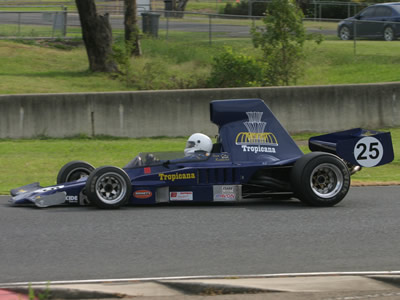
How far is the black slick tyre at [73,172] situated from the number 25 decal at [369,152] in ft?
12.1

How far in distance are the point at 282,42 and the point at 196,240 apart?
1343 centimetres

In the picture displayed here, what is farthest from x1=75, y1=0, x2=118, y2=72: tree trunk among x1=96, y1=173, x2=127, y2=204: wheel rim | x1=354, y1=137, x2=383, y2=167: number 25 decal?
x1=354, y1=137, x2=383, y2=167: number 25 decal

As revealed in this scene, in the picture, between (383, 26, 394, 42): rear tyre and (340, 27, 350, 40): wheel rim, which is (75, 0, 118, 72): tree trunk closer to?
→ (340, 27, 350, 40): wheel rim

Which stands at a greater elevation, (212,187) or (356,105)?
(356,105)

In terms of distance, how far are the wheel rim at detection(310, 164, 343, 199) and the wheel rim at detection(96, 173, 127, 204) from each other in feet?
8.06

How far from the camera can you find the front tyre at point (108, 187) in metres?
9.30

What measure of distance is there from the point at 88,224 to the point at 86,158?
5.96 metres

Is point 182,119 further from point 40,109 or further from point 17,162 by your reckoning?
point 17,162

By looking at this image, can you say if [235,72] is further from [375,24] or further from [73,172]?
[375,24]

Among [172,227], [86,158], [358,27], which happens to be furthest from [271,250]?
[358,27]

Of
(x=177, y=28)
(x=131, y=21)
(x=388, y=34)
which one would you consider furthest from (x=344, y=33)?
(x=131, y=21)

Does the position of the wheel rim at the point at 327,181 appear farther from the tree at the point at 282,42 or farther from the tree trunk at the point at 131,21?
the tree trunk at the point at 131,21

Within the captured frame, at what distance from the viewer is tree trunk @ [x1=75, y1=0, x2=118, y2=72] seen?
76.5 feet

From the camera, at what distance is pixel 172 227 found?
339 inches
